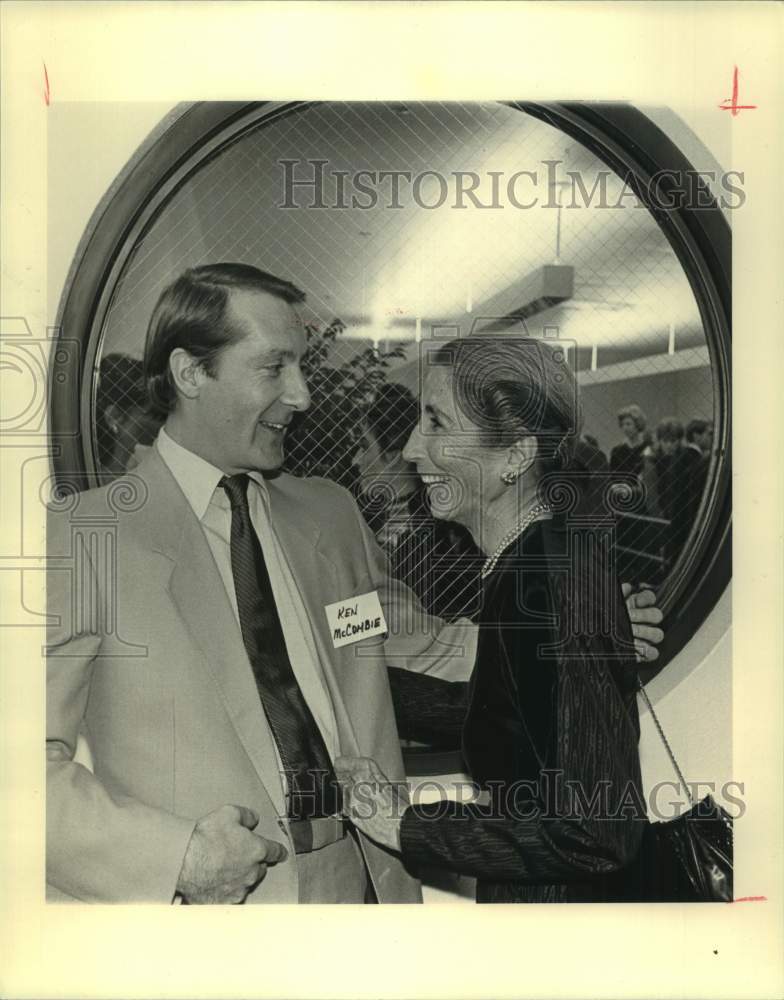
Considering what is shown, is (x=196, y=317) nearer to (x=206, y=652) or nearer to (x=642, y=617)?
(x=206, y=652)

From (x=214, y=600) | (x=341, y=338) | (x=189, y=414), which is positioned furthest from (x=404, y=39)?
(x=214, y=600)

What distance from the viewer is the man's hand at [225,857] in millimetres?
2107

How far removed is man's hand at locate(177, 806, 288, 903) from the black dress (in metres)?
0.27

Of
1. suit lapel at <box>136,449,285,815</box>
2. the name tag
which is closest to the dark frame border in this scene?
suit lapel at <box>136,449,285,815</box>

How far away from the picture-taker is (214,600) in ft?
6.96

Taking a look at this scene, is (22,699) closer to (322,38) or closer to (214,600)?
(214,600)

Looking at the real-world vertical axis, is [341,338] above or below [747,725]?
above

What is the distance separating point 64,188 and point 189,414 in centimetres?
47

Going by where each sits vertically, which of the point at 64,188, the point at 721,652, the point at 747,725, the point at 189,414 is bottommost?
the point at 747,725

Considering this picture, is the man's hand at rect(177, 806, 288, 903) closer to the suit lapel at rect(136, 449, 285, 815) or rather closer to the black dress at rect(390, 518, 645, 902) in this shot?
the suit lapel at rect(136, 449, 285, 815)

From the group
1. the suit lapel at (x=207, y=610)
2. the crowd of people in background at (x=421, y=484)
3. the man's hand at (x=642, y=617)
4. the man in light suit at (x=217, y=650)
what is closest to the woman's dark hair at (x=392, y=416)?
the crowd of people in background at (x=421, y=484)

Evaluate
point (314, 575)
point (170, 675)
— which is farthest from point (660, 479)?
point (170, 675)

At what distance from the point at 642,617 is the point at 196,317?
38.8 inches

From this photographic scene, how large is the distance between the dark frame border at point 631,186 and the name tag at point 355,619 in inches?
19.7
